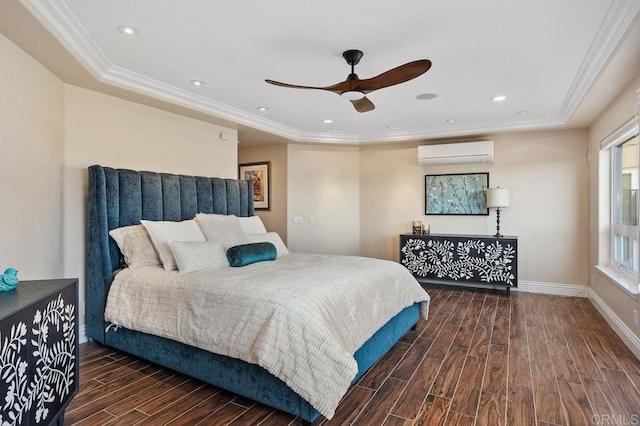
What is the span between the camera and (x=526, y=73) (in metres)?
3.23

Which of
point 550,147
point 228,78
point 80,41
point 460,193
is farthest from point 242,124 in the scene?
point 550,147

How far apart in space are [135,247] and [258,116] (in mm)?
2390

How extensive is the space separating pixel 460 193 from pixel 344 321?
4.11m

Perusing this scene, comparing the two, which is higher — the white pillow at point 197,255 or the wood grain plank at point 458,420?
the white pillow at point 197,255

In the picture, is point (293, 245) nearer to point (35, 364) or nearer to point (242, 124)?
point (242, 124)

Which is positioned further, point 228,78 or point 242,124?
point 242,124

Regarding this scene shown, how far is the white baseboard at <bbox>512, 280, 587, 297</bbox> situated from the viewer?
498 cm

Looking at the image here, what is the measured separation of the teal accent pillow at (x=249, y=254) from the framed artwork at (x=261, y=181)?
8.81ft

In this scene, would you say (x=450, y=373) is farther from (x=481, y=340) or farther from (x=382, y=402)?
(x=481, y=340)

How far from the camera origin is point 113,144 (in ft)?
11.6

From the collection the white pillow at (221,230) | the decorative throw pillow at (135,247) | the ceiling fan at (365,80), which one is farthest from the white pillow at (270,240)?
the ceiling fan at (365,80)

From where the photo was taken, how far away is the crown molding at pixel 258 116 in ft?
7.22

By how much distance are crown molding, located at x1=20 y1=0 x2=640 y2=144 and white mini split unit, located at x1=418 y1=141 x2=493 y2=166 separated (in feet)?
0.59

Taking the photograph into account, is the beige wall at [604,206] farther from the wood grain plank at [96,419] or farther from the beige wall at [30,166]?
the beige wall at [30,166]
